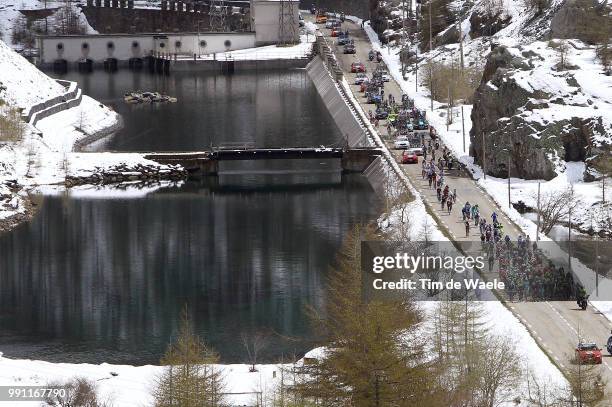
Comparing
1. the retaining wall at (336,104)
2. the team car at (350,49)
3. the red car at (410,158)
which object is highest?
the team car at (350,49)

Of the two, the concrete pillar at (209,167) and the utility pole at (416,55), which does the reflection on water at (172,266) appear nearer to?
the concrete pillar at (209,167)

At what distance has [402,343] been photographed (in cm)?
4256

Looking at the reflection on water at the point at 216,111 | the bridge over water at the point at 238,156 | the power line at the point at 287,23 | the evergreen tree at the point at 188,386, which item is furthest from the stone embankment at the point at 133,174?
the power line at the point at 287,23

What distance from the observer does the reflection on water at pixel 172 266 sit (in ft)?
210

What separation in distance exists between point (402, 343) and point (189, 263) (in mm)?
34920

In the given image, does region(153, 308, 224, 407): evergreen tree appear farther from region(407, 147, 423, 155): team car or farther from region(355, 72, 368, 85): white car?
region(355, 72, 368, 85): white car

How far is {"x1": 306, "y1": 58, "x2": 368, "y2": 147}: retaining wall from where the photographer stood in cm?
10919

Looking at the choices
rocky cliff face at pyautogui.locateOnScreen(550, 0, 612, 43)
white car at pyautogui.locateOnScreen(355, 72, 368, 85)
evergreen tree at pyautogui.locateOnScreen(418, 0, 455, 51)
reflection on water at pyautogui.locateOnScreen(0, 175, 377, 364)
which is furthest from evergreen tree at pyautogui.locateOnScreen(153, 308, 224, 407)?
evergreen tree at pyautogui.locateOnScreen(418, 0, 455, 51)

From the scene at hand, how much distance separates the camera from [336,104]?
124 m

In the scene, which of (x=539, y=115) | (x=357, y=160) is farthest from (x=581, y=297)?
(x=357, y=160)

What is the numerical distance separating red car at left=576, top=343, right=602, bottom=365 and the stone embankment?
52347 mm

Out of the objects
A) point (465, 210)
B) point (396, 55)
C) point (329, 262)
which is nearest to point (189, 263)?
point (329, 262)

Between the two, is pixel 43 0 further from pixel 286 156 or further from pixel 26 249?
pixel 26 249

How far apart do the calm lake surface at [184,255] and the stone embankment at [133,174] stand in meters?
1.93
